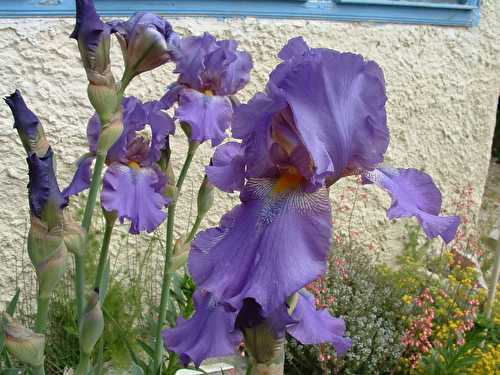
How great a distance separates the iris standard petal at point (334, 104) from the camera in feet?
2.20

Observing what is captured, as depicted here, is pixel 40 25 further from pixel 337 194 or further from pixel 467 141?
pixel 467 141

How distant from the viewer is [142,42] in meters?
0.86

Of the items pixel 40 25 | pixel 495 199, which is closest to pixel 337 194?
pixel 40 25

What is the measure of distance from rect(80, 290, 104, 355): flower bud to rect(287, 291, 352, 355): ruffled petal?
0.95 feet

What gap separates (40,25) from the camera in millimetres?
2309

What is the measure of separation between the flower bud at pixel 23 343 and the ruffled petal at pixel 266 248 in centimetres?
28

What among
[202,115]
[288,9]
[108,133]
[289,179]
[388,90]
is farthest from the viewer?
[388,90]

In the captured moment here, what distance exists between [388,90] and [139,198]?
2594 mm

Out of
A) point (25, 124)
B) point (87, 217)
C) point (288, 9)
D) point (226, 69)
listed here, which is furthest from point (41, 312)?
point (288, 9)

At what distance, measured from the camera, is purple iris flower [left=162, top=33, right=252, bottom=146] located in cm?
129

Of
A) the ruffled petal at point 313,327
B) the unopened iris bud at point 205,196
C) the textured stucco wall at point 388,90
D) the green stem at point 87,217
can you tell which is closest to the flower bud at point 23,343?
the green stem at point 87,217

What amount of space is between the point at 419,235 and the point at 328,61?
3337mm

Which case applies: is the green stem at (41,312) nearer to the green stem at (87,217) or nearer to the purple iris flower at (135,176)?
the green stem at (87,217)

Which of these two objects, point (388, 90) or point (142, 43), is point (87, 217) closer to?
point (142, 43)
